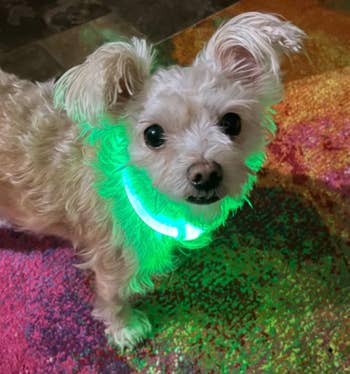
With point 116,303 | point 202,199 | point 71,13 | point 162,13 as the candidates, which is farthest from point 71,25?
point 202,199

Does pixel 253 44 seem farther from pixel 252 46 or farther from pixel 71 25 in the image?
pixel 71 25

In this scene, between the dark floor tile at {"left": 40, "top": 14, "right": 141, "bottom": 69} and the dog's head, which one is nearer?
the dog's head

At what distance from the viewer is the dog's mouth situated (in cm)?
91

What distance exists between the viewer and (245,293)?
1.38m

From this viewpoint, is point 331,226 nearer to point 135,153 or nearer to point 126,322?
point 126,322

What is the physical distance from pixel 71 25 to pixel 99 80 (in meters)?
1.26

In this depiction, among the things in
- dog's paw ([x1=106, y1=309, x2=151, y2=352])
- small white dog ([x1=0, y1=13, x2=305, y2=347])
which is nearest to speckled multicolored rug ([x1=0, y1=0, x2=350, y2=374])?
dog's paw ([x1=106, y1=309, x2=151, y2=352])

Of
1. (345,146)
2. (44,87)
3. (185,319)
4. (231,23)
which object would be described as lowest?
(185,319)

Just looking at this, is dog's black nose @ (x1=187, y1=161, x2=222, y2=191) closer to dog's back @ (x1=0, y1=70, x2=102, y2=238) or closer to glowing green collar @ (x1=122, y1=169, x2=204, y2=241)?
glowing green collar @ (x1=122, y1=169, x2=204, y2=241)

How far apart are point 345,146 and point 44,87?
38.1 inches

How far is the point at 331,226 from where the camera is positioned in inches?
57.8

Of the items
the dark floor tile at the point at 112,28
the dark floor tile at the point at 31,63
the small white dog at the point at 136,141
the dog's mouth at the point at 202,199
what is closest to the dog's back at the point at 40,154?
the small white dog at the point at 136,141

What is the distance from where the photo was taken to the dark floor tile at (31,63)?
186 cm

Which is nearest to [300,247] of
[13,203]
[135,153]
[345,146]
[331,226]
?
[331,226]
